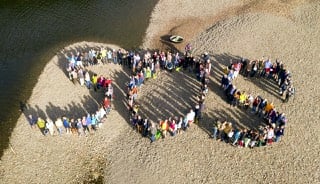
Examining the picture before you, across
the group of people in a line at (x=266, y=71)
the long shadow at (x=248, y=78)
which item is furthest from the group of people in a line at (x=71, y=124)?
the long shadow at (x=248, y=78)

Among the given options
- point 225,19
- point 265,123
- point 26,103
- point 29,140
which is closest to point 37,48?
point 26,103

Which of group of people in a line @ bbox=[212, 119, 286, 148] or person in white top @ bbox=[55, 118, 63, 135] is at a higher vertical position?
person in white top @ bbox=[55, 118, 63, 135]

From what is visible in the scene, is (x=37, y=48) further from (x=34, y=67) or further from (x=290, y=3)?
(x=290, y=3)

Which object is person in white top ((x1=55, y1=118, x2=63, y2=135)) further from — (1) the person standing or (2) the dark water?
(2) the dark water

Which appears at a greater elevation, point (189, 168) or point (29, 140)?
point (29, 140)

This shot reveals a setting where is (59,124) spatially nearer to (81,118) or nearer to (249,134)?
(81,118)

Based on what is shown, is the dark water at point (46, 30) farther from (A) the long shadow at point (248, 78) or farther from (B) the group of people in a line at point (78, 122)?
(A) the long shadow at point (248, 78)

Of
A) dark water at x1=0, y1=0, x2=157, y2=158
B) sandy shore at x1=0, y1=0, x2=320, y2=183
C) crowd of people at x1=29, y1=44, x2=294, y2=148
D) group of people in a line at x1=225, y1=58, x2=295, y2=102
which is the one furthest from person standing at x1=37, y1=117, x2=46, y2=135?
group of people in a line at x1=225, y1=58, x2=295, y2=102
